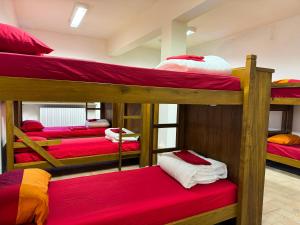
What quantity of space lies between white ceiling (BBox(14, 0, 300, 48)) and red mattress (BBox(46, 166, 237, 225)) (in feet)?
9.94

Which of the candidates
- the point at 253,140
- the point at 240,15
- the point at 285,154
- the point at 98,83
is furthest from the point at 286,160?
the point at 98,83

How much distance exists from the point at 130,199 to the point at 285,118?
420cm

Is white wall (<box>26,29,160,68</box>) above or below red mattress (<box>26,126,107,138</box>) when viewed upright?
above

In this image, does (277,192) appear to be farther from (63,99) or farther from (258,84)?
(63,99)

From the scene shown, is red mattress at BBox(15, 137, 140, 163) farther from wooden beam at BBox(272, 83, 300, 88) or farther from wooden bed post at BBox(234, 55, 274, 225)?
wooden beam at BBox(272, 83, 300, 88)

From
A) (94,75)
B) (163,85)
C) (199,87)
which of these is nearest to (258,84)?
(199,87)

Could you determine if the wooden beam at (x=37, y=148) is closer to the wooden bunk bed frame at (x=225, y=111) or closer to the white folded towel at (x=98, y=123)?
the white folded towel at (x=98, y=123)

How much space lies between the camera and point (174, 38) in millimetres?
3662

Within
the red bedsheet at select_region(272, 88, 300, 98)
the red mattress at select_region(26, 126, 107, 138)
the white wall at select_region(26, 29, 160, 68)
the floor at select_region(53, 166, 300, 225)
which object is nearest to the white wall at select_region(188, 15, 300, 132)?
the red bedsheet at select_region(272, 88, 300, 98)

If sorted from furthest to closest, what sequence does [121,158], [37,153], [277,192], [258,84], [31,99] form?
[121,158] < [37,153] < [277,192] < [258,84] < [31,99]

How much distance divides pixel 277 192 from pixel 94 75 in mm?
2855

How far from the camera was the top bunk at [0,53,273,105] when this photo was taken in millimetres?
1115

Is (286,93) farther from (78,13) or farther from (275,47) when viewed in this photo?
(78,13)

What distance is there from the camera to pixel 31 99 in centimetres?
116
